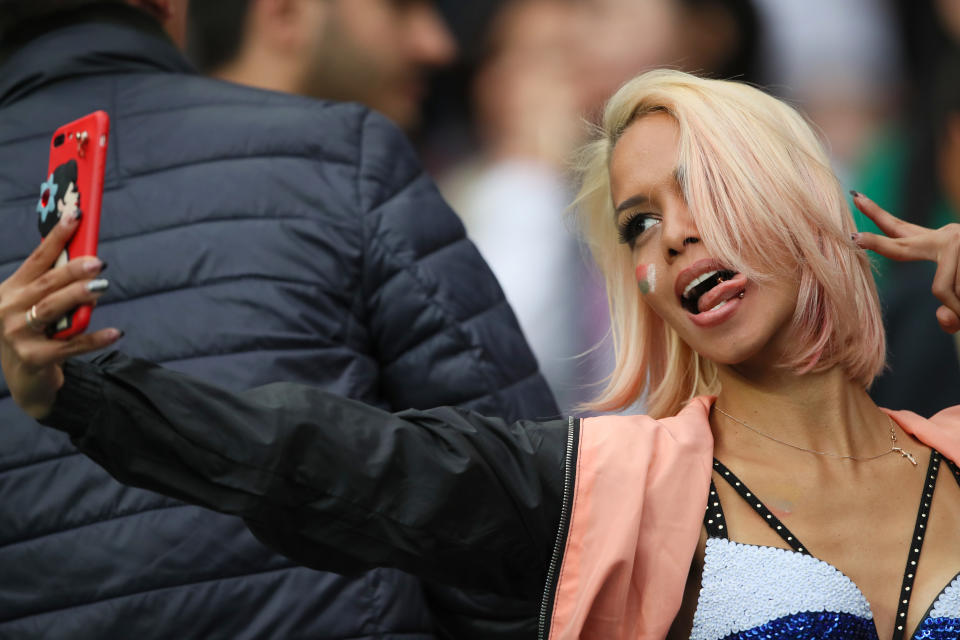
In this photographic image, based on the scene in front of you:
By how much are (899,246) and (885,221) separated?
0.19ft

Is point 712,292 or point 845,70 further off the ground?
point 712,292

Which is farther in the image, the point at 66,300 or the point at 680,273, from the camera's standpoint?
the point at 680,273

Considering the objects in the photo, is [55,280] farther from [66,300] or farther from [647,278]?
[647,278]

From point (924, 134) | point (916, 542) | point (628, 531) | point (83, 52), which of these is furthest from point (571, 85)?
point (628, 531)

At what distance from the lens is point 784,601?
4.86 ft

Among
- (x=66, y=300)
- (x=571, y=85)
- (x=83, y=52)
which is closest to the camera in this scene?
(x=66, y=300)

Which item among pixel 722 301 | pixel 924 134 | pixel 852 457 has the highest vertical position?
pixel 722 301

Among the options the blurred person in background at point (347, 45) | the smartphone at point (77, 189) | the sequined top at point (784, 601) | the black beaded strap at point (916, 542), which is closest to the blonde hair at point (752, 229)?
the black beaded strap at point (916, 542)

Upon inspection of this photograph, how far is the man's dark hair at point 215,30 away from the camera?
3182 millimetres

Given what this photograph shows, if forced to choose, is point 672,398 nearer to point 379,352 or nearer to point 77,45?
point 379,352

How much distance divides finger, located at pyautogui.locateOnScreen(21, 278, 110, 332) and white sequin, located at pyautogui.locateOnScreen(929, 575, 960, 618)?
1058 mm

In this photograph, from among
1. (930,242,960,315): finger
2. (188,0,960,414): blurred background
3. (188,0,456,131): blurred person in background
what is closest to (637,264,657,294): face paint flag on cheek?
(930,242,960,315): finger

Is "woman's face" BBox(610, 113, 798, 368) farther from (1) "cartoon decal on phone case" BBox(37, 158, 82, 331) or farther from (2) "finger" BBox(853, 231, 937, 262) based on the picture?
(1) "cartoon decal on phone case" BBox(37, 158, 82, 331)

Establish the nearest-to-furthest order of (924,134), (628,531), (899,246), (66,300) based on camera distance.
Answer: (66,300), (628,531), (899,246), (924,134)
